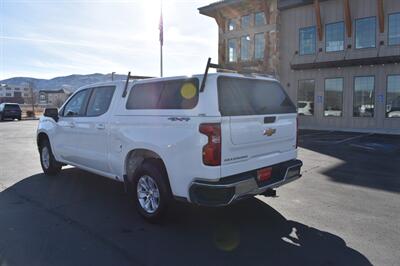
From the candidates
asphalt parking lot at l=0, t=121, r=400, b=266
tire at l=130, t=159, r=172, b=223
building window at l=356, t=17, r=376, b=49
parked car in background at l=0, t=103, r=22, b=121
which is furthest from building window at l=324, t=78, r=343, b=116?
parked car in background at l=0, t=103, r=22, b=121

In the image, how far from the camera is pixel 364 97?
21547 mm

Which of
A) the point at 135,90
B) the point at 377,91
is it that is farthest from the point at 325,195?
the point at 377,91

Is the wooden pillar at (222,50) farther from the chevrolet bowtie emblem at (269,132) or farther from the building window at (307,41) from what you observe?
the chevrolet bowtie emblem at (269,132)

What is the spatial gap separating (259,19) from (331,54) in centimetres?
652

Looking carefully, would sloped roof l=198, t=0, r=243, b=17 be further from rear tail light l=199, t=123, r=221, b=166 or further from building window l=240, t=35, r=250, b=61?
rear tail light l=199, t=123, r=221, b=166

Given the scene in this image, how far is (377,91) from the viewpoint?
20953 millimetres

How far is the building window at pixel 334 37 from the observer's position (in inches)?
877

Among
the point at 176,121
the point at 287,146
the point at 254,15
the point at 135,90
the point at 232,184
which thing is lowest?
the point at 232,184

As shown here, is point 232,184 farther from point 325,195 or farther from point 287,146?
point 325,195

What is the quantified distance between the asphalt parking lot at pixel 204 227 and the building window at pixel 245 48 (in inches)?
824

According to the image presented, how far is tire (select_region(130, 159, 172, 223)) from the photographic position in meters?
4.74

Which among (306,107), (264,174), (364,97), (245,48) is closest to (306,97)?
(306,107)

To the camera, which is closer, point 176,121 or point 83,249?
point 83,249

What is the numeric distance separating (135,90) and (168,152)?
141 centimetres
